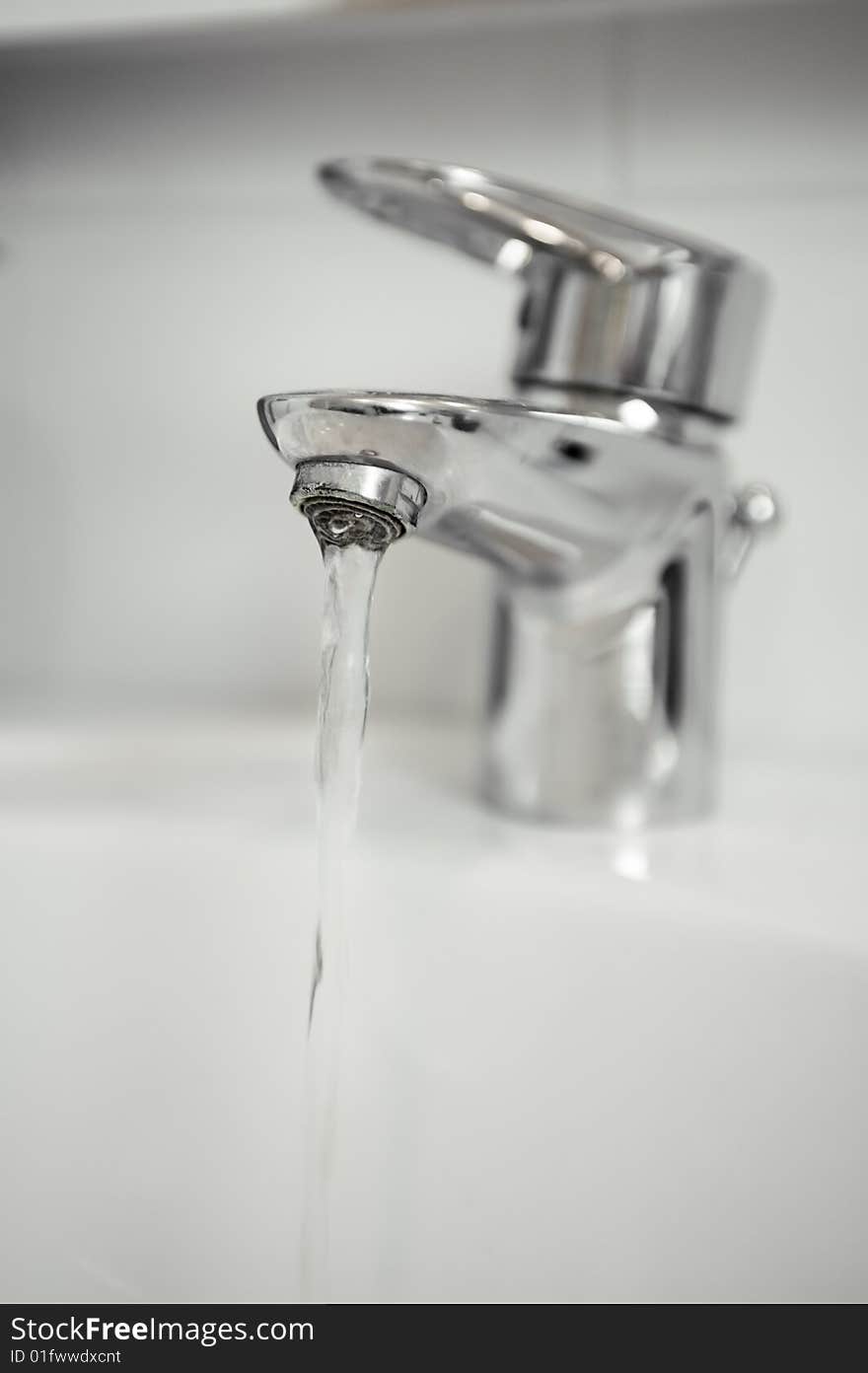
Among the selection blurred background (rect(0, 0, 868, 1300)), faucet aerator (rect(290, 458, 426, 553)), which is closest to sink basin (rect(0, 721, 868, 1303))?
blurred background (rect(0, 0, 868, 1300))

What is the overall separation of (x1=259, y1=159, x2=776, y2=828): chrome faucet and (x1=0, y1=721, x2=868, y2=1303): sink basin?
0.09 ft

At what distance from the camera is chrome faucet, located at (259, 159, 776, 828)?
0.36 metres

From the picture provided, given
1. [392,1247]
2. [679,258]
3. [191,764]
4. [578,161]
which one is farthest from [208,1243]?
[578,161]

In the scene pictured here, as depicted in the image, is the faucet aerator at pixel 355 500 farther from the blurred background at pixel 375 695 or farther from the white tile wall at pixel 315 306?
the white tile wall at pixel 315 306

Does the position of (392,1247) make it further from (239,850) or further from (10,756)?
(10,756)

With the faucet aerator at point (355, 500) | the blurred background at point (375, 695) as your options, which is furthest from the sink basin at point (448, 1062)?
the faucet aerator at point (355, 500)

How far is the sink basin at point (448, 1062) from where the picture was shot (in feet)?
1.00

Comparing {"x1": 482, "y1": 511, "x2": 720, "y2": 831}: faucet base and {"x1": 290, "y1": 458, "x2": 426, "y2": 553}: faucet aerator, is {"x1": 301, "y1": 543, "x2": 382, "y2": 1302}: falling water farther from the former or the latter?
{"x1": 482, "y1": 511, "x2": 720, "y2": 831}: faucet base

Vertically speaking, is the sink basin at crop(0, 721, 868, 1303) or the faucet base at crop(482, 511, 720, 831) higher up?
the faucet base at crop(482, 511, 720, 831)

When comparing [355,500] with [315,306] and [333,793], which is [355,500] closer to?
[333,793]

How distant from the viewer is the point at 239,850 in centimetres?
38

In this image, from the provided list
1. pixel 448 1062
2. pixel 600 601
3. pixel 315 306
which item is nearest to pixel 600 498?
pixel 600 601

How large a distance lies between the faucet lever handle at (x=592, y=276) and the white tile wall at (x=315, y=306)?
0.16 meters

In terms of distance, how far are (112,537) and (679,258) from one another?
338mm
